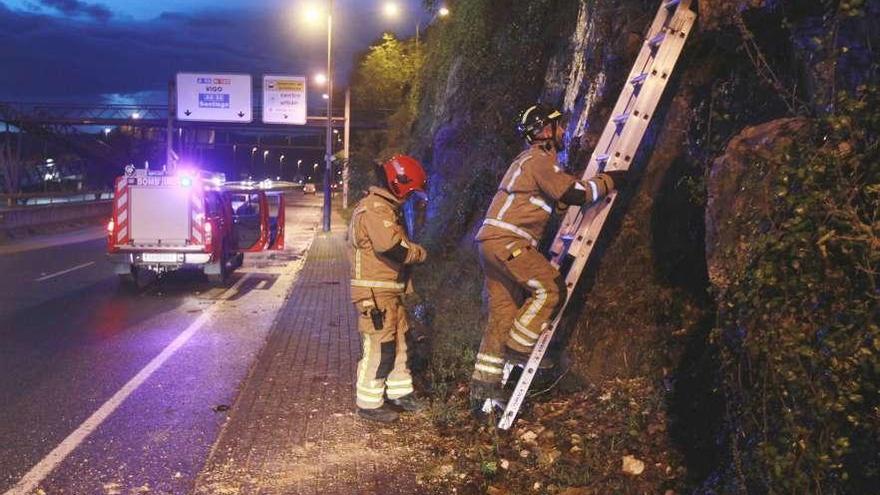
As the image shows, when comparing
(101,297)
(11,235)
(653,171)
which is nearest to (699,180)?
(653,171)

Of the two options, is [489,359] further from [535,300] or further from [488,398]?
[535,300]

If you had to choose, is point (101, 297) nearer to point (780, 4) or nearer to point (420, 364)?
point (420, 364)

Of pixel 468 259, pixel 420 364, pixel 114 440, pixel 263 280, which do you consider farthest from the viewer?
pixel 263 280

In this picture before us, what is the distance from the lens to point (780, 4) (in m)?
3.97

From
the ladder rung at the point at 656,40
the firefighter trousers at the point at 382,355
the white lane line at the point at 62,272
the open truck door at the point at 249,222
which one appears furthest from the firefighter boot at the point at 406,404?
the white lane line at the point at 62,272

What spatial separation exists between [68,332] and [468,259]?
513 cm

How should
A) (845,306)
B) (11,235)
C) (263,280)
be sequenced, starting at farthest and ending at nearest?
1. (11,235)
2. (263,280)
3. (845,306)

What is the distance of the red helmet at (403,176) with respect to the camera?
5.17 m

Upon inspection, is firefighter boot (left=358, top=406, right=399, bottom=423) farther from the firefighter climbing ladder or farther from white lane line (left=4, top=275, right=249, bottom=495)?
white lane line (left=4, top=275, right=249, bottom=495)

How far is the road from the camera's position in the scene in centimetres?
466

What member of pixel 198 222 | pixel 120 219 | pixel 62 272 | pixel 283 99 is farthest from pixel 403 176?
pixel 283 99

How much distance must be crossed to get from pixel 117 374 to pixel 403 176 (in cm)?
385

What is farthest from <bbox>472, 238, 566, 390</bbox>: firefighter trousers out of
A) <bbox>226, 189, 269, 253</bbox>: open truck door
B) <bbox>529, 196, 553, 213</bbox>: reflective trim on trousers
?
<bbox>226, 189, 269, 253</bbox>: open truck door

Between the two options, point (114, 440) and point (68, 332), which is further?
point (68, 332)
